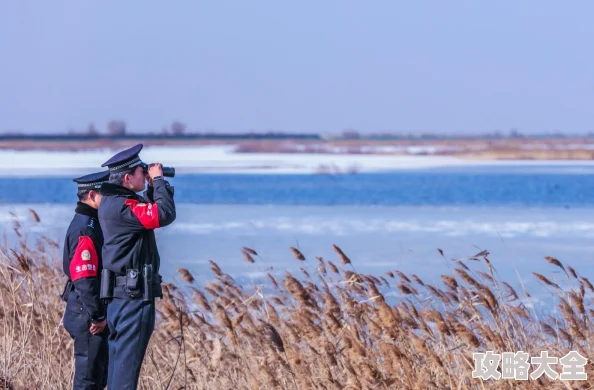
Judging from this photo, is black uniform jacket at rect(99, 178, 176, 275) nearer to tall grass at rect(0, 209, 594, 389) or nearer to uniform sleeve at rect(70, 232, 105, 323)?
uniform sleeve at rect(70, 232, 105, 323)

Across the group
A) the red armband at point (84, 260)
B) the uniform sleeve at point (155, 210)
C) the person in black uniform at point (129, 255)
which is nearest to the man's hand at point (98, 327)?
the red armband at point (84, 260)

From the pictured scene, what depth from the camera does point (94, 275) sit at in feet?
17.0

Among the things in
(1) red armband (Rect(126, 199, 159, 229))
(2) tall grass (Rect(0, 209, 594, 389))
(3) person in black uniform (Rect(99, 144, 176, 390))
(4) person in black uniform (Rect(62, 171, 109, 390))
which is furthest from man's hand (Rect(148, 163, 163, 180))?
(2) tall grass (Rect(0, 209, 594, 389))

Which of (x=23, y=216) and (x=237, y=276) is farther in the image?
(x=23, y=216)

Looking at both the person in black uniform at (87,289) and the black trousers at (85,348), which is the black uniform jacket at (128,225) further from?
the black trousers at (85,348)

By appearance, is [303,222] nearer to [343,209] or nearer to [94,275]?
[343,209]

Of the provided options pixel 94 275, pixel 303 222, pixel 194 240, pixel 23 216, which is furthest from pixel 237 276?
pixel 23 216

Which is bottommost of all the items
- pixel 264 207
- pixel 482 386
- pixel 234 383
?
pixel 264 207

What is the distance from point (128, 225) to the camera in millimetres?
4738

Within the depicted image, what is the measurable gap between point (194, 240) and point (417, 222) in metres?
6.24

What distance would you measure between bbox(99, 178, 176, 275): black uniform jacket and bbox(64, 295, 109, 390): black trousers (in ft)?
2.38

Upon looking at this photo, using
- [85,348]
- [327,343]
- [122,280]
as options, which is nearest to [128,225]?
[122,280]

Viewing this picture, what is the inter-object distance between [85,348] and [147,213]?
1.26 meters

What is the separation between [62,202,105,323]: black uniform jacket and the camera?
5152 mm
